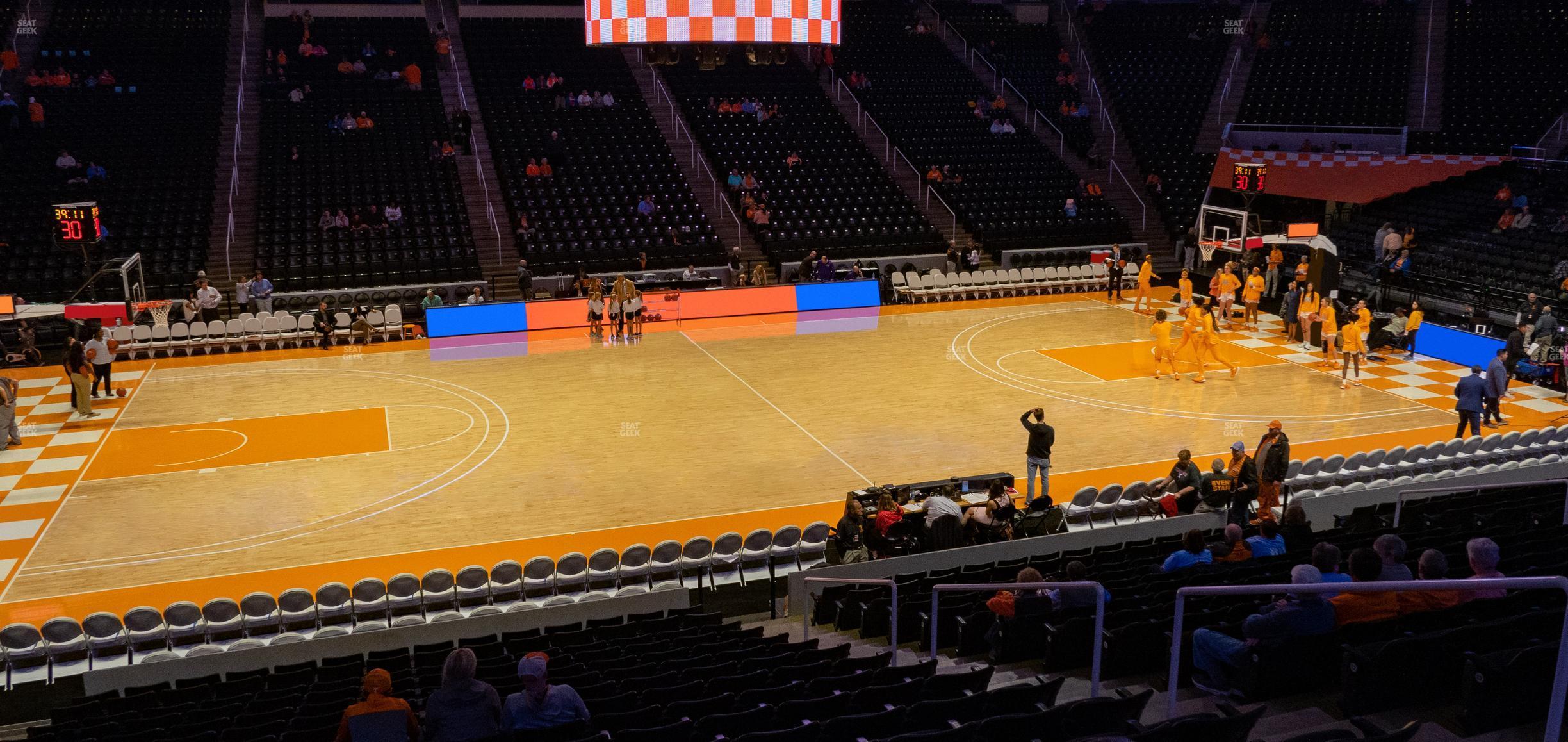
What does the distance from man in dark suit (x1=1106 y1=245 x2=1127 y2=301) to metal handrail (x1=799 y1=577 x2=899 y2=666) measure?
20.5m

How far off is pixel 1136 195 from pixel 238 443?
2785 cm

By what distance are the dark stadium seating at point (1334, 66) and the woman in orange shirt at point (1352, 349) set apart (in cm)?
1599

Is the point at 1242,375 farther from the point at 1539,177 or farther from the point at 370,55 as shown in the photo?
the point at 370,55

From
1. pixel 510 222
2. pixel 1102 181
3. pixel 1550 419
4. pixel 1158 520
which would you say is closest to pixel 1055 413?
pixel 1158 520

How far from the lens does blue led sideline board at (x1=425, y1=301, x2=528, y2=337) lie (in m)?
26.5

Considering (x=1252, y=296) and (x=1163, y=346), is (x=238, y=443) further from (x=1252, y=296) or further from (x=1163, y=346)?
(x=1252, y=296)

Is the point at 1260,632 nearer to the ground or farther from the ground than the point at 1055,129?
nearer to the ground

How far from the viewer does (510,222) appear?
3183 centimetres

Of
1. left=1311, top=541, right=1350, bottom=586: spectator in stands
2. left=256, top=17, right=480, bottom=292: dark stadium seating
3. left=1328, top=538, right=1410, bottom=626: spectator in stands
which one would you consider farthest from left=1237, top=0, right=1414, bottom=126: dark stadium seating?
left=1328, top=538, right=1410, bottom=626: spectator in stands

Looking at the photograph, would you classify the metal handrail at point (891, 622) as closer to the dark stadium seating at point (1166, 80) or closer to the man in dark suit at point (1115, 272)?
the man in dark suit at point (1115, 272)

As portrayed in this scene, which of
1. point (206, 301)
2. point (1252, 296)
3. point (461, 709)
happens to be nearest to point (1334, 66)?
point (1252, 296)

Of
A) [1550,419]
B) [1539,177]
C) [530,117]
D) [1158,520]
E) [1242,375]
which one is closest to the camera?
[1158,520]

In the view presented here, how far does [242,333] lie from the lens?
25.4 m

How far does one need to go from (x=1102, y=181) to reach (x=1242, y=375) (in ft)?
54.9
